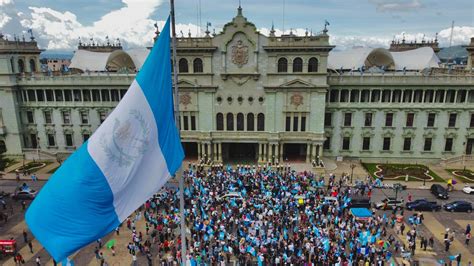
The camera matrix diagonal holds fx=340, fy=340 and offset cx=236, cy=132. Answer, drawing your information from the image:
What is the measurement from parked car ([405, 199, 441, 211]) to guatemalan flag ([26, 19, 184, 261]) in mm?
32020

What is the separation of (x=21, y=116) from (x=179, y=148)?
55706 mm

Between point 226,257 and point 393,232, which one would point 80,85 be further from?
point 393,232

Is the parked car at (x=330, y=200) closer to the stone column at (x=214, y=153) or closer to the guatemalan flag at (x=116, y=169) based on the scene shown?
the stone column at (x=214, y=153)

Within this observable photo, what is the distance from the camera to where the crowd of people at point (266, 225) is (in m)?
25.8

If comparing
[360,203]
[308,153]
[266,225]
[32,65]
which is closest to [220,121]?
[308,153]

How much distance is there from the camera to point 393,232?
3103 centimetres

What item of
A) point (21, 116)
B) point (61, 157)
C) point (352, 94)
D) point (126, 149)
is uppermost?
point (126, 149)

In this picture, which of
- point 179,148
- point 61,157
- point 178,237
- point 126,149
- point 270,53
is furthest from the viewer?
point 61,157

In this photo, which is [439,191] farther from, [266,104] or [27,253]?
[27,253]

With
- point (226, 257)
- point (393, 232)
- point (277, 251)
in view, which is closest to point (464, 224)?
point (393, 232)

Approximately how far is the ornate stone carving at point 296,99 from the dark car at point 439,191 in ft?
65.7

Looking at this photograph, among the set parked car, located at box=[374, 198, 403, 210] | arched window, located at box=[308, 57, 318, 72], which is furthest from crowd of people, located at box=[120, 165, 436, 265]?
arched window, located at box=[308, 57, 318, 72]

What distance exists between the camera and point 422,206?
35594 millimetres

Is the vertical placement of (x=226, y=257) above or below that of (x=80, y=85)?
below
